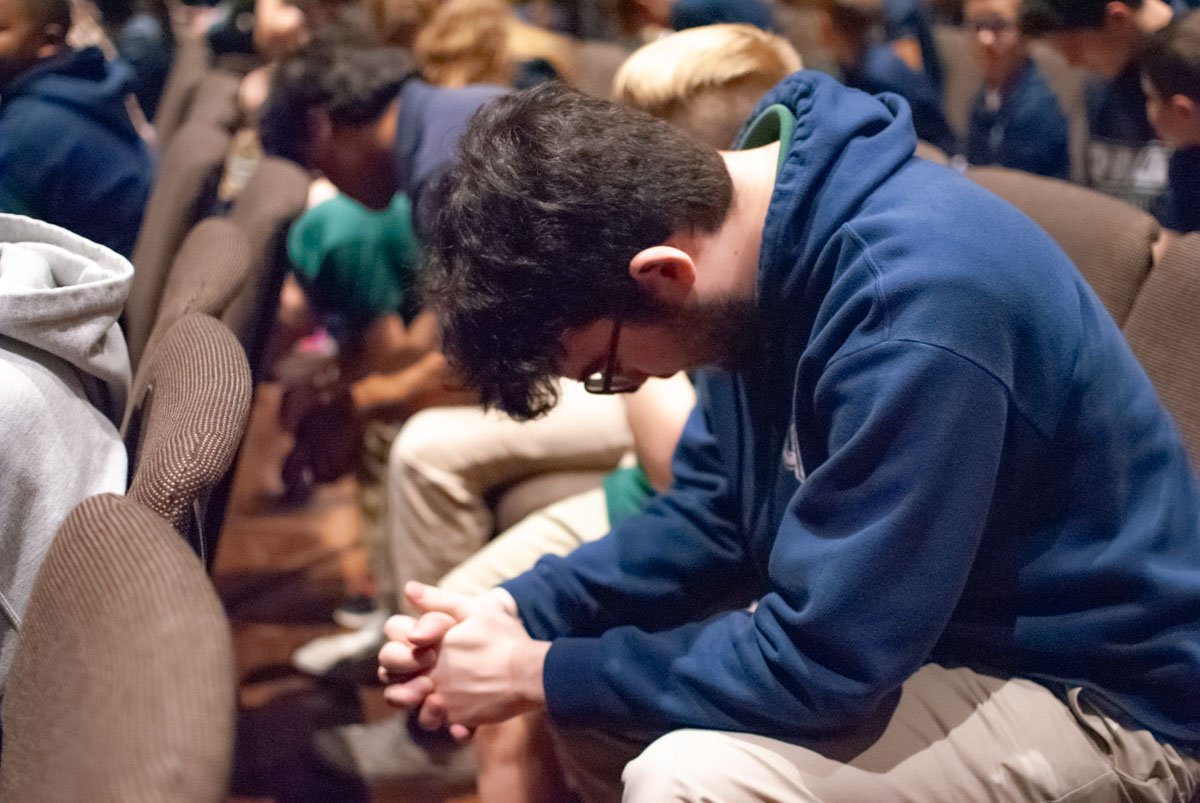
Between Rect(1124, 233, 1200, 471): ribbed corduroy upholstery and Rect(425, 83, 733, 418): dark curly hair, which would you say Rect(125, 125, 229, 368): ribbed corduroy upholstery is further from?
Rect(1124, 233, 1200, 471): ribbed corduroy upholstery

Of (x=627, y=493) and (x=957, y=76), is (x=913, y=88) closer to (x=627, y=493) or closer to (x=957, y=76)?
(x=957, y=76)

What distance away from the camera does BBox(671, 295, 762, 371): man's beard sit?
3.47 feet

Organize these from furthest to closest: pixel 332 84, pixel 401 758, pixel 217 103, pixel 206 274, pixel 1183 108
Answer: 1. pixel 217 103
2. pixel 332 84
3. pixel 1183 108
4. pixel 401 758
5. pixel 206 274

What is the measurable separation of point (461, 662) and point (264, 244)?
0.73 m

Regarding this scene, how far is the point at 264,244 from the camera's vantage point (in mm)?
1570

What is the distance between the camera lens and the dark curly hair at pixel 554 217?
996 millimetres

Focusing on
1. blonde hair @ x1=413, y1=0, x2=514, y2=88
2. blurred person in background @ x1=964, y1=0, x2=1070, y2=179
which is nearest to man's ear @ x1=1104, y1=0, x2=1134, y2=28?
blurred person in background @ x1=964, y1=0, x2=1070, y2=179

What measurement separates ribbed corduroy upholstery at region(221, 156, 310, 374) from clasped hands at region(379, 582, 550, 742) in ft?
1.52

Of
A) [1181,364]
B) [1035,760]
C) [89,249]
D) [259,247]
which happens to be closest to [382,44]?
[259,247]

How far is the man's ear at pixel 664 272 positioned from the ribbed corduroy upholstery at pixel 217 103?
1.55 meters

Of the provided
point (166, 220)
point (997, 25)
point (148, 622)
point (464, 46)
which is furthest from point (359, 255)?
point (997, 25)

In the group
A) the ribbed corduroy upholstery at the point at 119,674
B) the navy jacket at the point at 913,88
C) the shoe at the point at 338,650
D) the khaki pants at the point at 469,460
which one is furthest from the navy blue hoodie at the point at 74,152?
the navy jacket at the point at 913,88

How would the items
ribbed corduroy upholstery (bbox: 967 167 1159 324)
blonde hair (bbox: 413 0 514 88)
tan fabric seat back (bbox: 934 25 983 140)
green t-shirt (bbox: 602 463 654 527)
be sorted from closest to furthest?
ribbed corduroy upholstery (bbox: 967 167 1159 324) < green t-shirt (bbox: 602 463 654 527) < blonde hair (bbox: 413 0 514 88) < tan fabric seat back (bbox: 934 25 983 140)

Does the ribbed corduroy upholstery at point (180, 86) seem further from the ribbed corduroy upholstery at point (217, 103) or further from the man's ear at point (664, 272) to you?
the man's ear at point (664, 272)
